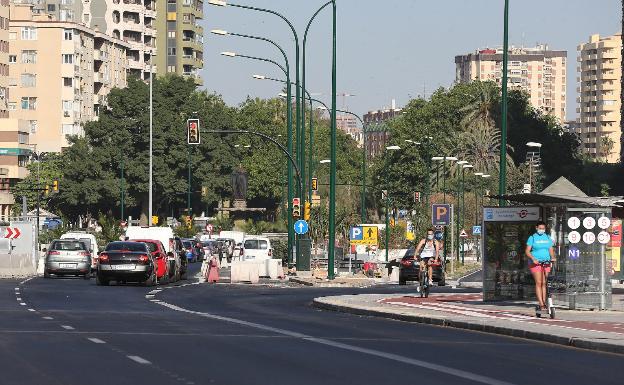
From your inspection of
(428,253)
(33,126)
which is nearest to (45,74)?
(33,126)

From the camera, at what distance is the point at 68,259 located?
210ft

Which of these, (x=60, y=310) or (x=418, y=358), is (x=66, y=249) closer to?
(x=60, y=310)

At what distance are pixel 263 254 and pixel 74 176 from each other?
2574 inches

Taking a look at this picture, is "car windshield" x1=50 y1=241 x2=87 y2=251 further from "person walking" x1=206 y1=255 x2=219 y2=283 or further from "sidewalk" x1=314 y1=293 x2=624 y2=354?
"sidewalk" x1=314 y1=293 x2=624 y2=354

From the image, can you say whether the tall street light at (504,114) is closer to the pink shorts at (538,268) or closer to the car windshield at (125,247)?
the pink shorts at (538,268)

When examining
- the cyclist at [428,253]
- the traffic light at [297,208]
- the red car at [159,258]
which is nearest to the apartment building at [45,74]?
the traffic light at [297,208]

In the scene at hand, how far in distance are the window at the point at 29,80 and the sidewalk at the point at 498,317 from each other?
145863 mm

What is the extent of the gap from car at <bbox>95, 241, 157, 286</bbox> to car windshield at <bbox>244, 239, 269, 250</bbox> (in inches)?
1062

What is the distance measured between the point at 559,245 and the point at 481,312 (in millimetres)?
2832

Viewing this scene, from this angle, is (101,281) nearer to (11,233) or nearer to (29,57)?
(11,233)

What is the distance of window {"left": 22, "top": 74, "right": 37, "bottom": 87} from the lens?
184250 mm

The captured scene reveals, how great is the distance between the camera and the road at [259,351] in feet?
60.7

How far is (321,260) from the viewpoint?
302 feet

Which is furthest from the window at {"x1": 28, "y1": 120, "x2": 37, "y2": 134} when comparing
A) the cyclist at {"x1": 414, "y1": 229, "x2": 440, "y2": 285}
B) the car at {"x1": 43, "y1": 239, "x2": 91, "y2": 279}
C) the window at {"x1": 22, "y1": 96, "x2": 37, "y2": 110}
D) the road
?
the road
